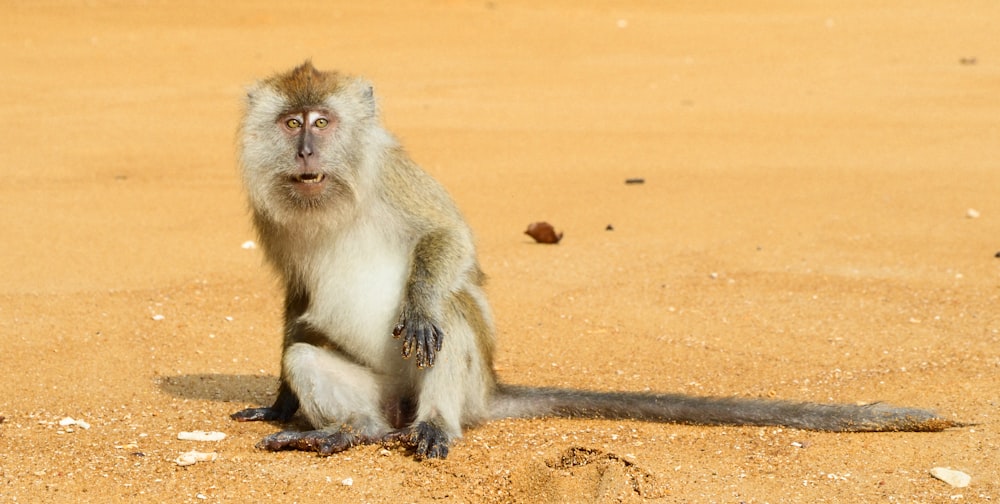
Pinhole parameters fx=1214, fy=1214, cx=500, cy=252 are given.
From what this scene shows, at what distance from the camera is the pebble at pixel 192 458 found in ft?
16.7

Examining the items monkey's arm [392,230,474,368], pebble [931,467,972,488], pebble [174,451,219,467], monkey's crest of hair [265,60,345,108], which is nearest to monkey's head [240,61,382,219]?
monkey's crest of hair [265,60,345,108]

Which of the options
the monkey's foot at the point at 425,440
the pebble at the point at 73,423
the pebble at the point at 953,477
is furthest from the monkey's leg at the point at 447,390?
the pebble at the point at 953,477

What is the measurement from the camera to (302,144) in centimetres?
527

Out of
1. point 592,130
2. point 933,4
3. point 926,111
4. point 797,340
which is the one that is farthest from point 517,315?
point 933,4

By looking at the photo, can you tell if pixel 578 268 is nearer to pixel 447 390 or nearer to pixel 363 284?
pixel 363 284

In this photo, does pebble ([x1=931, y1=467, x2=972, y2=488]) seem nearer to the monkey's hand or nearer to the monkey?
the monkey

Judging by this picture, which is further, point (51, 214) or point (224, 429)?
point (51, 214)

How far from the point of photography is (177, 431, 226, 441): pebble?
5.51m

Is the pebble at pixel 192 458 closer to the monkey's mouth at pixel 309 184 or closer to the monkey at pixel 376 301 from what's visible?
the monkey at pixel 376 301

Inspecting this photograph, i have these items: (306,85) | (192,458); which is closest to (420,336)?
(192,458)

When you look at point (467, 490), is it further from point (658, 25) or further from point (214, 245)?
point (658, 25)

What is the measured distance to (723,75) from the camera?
65.9 feet

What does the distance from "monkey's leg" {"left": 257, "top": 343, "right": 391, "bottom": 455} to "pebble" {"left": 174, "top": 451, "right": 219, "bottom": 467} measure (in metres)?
0.28

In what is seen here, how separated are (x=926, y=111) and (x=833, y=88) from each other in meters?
2.51
